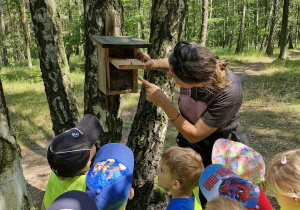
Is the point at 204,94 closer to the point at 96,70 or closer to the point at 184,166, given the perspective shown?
the point at 184,166

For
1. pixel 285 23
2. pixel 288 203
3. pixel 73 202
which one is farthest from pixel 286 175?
pixel 285 23

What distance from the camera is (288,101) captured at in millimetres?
6879

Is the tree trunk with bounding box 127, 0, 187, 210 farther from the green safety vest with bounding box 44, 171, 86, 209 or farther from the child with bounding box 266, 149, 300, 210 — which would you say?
the child with bounding box 266, 149, 300, 210

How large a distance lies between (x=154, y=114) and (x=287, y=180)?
1.59 m

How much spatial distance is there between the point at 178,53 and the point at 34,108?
6.47 meters

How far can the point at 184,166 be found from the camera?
66.4 inches

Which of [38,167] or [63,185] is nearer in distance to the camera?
[63,185]

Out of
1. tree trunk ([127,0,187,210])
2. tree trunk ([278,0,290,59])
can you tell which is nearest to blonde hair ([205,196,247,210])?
tree trunk ([127,0,187,210])

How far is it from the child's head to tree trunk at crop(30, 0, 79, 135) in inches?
61.6

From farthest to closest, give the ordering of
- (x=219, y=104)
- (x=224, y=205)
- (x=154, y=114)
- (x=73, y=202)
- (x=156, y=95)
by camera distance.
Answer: (x=154, y=114) → (x=156, y=95) → (x=219, y=104) → (x=224, y=205) → (x=73, y=202)

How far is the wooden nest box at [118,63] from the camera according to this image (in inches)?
65.9

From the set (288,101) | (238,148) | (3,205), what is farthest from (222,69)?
(288,101)

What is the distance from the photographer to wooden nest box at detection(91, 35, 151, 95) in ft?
5.49

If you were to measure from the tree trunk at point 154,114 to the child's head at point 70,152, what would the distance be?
129cm
